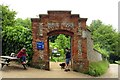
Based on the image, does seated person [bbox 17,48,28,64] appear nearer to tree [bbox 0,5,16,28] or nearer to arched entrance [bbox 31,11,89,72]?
arched entrance [bbox 31,11,89,72]

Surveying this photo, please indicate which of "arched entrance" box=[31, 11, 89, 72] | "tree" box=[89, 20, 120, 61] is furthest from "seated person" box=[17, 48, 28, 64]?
"tree" box=[89, 20, 120, 61]

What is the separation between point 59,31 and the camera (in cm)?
2130

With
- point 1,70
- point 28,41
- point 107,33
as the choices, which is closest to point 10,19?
point 28,41

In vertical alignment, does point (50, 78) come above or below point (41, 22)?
below

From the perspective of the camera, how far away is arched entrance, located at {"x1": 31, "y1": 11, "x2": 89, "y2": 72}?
69.4 feet

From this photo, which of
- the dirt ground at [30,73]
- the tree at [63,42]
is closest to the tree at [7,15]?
the tree at [63,42]

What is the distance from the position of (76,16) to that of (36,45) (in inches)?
134

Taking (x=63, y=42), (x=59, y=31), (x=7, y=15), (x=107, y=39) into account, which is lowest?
(x=63, y=42)

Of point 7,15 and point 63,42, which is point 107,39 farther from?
point 7,15

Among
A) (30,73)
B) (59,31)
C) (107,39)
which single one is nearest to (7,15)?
(59,31)

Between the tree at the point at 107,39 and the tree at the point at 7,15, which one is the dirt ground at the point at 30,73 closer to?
the tree at the point at 7,15

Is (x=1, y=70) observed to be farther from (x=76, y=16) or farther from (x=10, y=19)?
(x=10, y=19)

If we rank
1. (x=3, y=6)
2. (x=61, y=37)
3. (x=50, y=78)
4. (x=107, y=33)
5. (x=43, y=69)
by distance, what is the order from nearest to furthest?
(x=50, y=78), (x=43, y=69), (x=3, y=6), (x=61, y=37), (x=107, y=33)

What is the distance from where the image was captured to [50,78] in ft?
59.4
